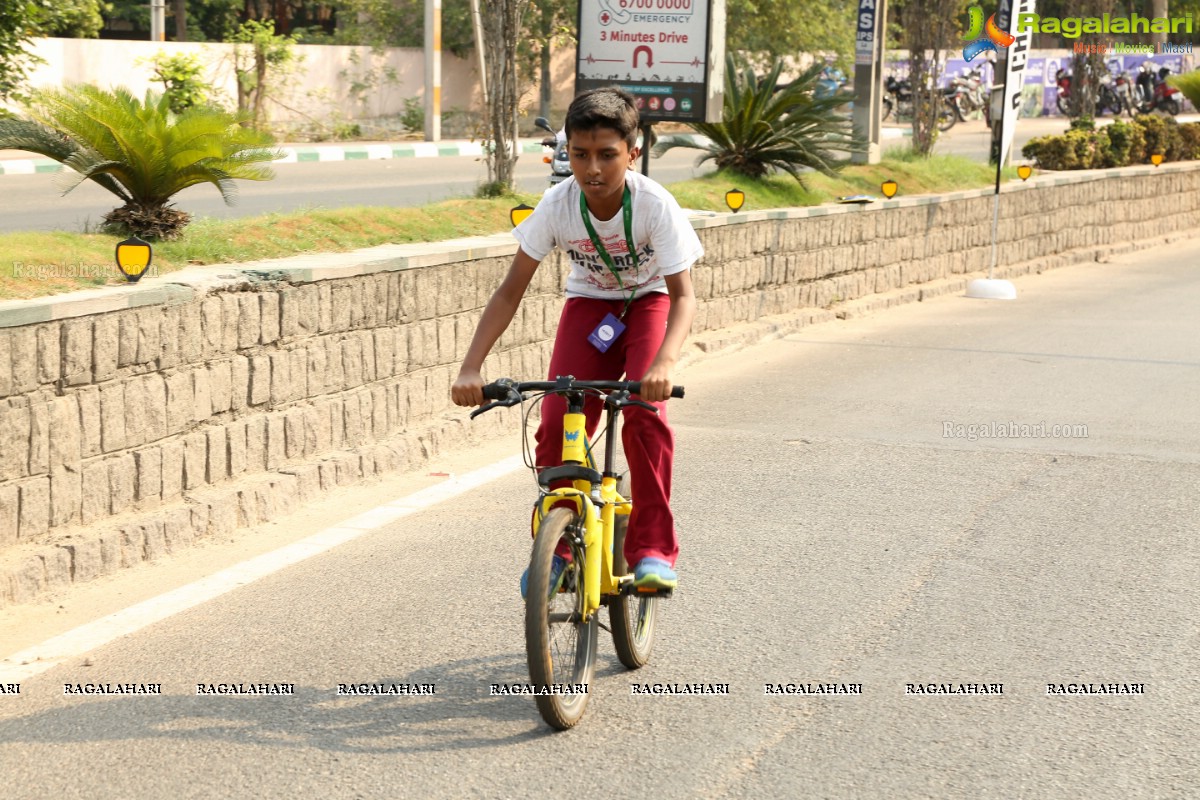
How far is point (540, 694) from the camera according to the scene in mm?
4176

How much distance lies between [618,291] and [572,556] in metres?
0.92

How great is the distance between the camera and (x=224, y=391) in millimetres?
6527

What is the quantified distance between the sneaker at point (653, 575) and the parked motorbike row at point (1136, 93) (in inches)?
1767

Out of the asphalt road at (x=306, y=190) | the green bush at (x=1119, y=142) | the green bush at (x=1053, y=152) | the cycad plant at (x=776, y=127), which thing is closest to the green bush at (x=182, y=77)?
the asphalt road at (x=306, y=190)

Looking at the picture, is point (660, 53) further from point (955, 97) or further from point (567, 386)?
point (955, 97)

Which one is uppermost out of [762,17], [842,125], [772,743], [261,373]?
[762,17]

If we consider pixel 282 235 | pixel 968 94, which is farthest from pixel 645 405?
pixel 968 94

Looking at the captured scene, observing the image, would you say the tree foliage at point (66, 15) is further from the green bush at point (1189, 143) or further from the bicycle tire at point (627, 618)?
the green bush at point (1189, 143)

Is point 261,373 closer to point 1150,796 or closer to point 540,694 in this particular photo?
point 540,694

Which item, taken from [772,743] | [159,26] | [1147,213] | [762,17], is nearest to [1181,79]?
[1147,213]

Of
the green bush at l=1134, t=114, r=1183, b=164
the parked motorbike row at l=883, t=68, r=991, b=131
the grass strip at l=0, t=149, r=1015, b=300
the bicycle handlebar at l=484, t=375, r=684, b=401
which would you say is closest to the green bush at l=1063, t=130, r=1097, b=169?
the green bush at l=1134, t=114, r=1183, b=164

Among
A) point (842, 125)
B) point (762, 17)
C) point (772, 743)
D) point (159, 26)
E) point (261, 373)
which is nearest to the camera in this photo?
point (772, 743)

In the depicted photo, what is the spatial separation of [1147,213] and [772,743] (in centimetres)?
1927

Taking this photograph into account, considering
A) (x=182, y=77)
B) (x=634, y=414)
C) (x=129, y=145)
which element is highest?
(x=182, y=77)
